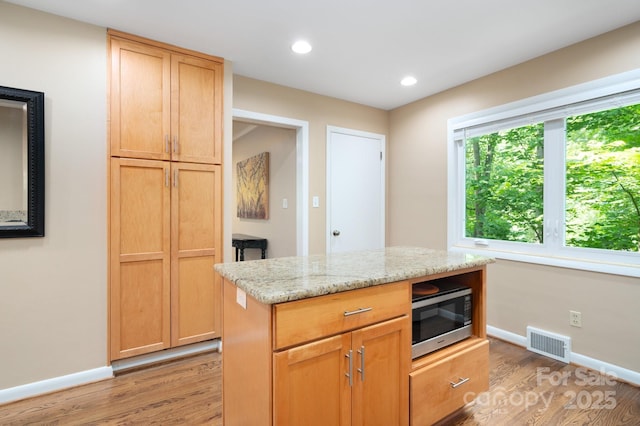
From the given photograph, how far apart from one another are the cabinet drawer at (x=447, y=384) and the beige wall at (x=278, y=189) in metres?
2.26

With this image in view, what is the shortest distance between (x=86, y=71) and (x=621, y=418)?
401 cm

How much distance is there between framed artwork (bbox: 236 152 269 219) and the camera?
4.49 m

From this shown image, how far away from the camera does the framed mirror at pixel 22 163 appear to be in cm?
200

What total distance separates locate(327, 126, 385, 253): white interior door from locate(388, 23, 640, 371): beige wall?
0.19m

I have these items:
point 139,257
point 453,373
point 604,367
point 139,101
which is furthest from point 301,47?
point 604,367

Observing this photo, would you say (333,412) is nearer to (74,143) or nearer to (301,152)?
(74,143)

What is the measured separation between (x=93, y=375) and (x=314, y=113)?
301cm

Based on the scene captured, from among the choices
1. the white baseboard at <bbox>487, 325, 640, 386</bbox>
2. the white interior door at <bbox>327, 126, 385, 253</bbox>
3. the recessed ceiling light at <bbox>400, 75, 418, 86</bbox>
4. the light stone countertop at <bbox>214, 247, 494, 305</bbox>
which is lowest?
the white baseboard at <bbox>487, 325, 640, 386</bbox>

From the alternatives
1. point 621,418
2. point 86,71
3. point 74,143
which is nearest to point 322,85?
point 86,71

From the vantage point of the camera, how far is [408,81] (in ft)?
10.5

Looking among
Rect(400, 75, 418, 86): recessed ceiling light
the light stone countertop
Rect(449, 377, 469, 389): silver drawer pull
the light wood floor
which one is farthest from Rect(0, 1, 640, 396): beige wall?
Rect(449, 377, 469, 389): silver drawer pull

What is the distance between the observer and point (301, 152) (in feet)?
11.5

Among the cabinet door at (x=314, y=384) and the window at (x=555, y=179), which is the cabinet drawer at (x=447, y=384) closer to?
the cabinet door at (x=314, y=384)

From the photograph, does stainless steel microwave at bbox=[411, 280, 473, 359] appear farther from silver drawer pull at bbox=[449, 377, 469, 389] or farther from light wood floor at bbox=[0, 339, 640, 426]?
light wood floor at bbox=[0, 339, 640, 426]
